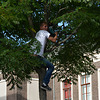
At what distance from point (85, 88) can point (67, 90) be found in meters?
2.64

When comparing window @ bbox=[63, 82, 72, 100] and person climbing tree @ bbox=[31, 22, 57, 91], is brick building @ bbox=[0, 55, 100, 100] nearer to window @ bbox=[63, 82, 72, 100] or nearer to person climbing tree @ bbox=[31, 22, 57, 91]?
window @ bbox=[63, 82, 72, 100]

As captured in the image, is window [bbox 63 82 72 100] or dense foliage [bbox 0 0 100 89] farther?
window [bbox 63 82 72 100]

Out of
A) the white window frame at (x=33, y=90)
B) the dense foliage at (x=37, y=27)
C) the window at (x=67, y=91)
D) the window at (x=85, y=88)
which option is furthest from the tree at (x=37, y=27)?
the white window frame at (x=33, y=90)

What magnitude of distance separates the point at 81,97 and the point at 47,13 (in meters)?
13.4

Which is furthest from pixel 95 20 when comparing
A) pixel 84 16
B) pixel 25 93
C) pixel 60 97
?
pixel 25 93

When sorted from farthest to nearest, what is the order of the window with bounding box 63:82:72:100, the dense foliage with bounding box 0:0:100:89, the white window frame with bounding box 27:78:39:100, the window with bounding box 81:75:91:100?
the white window frame with bounding box 27:78:39:100 < the window with bounding box 63:82:72:100 < the window with bounding box 81:75:91:100 < the dense foliage with bounding box 0:0:100:89

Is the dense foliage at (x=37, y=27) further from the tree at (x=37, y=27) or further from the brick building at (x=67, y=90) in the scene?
the brick building at (x=67, y=90)

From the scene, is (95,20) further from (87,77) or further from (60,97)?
(60,97)

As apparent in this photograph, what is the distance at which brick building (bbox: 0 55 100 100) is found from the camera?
21.8 m

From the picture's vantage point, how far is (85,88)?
23.0 metres

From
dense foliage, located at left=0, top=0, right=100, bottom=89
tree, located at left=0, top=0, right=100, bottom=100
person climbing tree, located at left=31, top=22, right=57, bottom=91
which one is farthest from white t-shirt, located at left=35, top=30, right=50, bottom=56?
dense foliage, located at left=0, top=0, right=100, bottom=89

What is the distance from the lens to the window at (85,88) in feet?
74.1

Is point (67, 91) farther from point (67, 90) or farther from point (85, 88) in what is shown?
point (85, 88)

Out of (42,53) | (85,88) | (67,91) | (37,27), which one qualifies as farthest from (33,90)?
(42,53)
